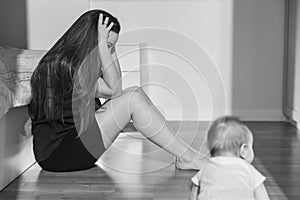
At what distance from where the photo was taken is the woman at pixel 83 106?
2.09 meters

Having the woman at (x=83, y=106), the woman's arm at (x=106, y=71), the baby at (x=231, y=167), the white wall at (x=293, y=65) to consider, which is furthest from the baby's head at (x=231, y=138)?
the white wall at (x=293, y=65)

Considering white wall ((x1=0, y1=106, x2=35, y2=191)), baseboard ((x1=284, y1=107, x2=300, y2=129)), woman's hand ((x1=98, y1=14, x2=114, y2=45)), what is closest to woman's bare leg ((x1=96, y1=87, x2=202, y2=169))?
woman's hand ((x1=98, y1=14, x2=114, y2=45))

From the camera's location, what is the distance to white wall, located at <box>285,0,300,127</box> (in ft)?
11.3

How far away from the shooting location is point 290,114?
3.64 metres

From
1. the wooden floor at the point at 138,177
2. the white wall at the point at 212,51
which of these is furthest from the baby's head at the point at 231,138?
the white wall at the point at 212,51

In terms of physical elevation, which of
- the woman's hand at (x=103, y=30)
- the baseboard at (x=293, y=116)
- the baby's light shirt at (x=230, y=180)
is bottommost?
the baseboard at (x=293, y=116)

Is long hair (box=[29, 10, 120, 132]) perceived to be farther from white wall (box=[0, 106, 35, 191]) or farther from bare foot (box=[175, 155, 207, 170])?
bare foot (box=[175, 155, 207, 170])

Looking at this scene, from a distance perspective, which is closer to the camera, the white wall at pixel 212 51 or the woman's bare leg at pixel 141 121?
the woman's bare leg at pixel 141 121

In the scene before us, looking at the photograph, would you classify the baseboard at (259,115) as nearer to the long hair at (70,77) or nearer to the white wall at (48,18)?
the white wall at (48,18)

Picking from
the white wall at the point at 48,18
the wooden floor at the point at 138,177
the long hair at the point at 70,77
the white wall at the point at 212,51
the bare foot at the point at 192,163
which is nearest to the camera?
the wooden floor at the point at 138,177

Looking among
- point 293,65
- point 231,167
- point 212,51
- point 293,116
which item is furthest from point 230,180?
point 212,51

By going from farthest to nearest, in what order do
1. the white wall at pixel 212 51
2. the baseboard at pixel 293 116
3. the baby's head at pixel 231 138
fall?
the white wall at pixel 212 51 < the baseboard at pixel 293 116 < the baby's head at pixel 231 138

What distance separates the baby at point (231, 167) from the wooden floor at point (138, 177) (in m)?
0.61

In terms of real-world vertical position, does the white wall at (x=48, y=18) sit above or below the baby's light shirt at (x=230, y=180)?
above
